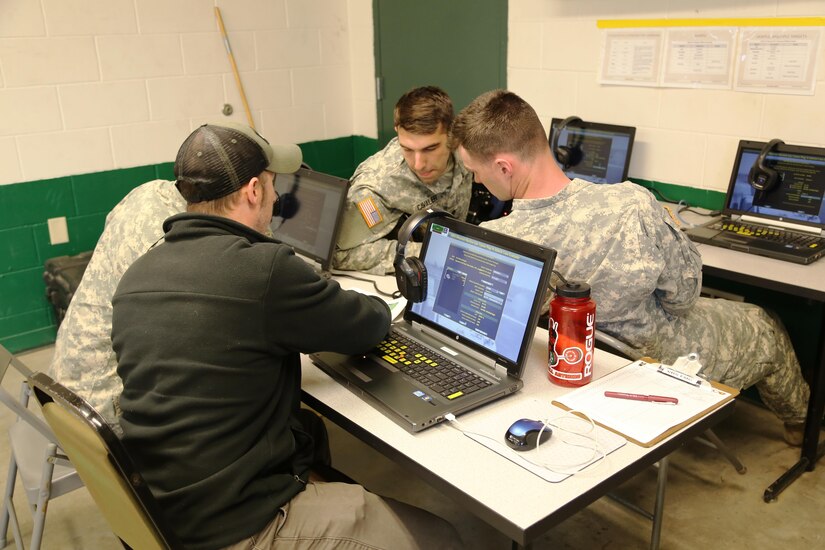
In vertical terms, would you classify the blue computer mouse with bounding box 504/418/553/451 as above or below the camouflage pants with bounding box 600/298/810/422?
above

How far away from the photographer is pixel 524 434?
146cm

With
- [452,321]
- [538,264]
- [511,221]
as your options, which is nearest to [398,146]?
[511,221]

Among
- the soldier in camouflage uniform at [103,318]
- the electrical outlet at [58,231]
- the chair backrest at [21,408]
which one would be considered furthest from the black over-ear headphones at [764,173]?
the electrical outlet at [58,231]

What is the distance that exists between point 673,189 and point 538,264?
1882mm

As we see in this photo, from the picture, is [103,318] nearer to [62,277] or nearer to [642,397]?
[642,397]

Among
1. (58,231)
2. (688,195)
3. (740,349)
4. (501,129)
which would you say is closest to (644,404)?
(501,129)

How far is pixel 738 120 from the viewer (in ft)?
9.76

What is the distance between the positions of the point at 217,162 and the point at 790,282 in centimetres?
174

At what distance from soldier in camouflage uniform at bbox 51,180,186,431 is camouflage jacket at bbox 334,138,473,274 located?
69 cm

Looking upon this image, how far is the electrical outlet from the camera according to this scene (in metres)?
3.70

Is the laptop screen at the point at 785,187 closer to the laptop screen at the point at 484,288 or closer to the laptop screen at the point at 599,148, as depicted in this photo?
the laptop screen at the point at 599,148

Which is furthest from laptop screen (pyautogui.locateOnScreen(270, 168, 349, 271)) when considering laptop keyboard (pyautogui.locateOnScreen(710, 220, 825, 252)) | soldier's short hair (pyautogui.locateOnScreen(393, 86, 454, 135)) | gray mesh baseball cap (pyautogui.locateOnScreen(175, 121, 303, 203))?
laptop keyboard (pyautogui.locateOnScreen(710, 220, 825, 252))

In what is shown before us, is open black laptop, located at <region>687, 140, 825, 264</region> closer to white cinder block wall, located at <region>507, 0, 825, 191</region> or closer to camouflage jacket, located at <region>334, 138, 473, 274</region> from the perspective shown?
white cinder block wall, located at <region>507, 0, 825, 191</region>

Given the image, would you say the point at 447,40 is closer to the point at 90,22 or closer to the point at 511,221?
the point at 90,22
